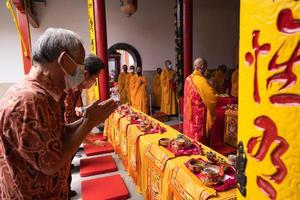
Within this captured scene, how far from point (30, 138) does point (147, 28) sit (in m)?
7.78

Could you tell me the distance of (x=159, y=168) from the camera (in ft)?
6.45

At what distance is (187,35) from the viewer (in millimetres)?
5867

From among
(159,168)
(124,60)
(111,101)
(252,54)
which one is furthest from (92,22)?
(124,60)

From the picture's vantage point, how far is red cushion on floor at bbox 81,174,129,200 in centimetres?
268

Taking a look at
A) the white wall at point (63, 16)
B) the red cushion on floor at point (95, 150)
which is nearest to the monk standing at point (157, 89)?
the white wall at point (63, 16)

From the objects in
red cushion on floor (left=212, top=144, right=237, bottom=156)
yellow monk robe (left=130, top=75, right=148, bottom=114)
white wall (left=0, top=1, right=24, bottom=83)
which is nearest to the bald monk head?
red cushion on floor (left=212, top=144, right=237, bottom=156)

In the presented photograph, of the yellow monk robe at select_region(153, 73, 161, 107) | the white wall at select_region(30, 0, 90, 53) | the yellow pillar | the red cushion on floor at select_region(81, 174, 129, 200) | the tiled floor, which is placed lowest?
the tiled floor

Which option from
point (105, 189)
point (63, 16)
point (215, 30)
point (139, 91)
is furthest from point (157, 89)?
point (105, 189)

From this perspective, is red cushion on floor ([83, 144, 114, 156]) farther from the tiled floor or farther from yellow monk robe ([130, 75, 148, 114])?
yellow monk robe ([130, 75, 148, 114])

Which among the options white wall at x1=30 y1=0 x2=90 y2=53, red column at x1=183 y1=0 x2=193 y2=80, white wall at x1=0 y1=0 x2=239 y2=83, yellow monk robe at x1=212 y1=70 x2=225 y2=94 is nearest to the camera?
red column at x1=183 y1=0 x2=193 y2=80

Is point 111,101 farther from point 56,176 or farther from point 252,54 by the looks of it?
point 252,54

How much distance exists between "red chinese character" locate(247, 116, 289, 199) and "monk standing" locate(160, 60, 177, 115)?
22.9ft

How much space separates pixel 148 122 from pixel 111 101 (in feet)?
6.29

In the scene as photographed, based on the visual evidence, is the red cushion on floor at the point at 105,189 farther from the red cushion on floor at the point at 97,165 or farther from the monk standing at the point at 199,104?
the monk standing at the point at 199,104
